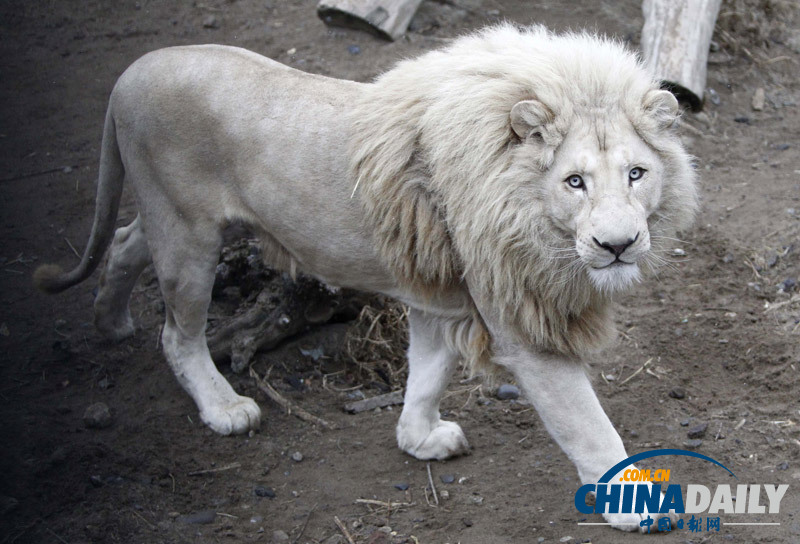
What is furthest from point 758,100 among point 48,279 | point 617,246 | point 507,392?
point 48,279

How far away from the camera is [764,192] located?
6.09 meters

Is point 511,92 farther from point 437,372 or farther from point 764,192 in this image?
point 764,192

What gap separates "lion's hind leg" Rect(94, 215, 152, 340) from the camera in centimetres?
486

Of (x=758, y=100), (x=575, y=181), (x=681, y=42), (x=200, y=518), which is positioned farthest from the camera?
(x=758, y=100)

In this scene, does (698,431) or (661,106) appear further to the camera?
(698,431)

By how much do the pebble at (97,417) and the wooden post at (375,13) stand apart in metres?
3.58

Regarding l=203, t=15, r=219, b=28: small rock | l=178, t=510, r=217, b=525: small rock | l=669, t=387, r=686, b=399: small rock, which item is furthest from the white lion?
l=203, t=15, r=219, b=28: small rock

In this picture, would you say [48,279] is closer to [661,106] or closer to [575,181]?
[575,181]

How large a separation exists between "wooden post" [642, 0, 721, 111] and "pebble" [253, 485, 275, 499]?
4.19m

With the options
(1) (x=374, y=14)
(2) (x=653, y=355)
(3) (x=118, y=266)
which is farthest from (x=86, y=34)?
(2) (x=653, y=355)

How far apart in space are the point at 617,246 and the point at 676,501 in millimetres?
1217

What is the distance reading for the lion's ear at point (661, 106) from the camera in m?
3.30

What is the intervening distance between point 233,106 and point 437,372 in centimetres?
153

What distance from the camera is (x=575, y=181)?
3.20 meters
